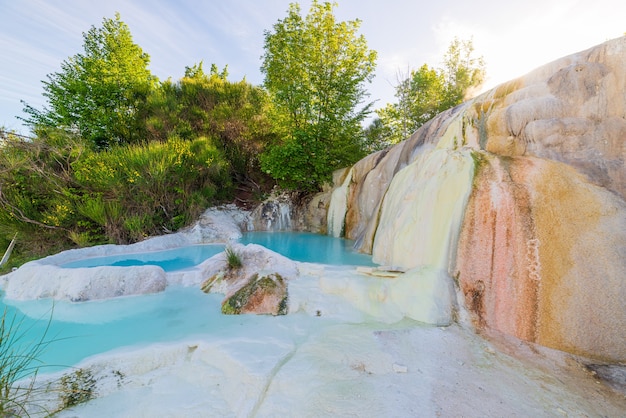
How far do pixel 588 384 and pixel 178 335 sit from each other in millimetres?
3184

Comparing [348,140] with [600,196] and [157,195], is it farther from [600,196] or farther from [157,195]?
[600,196]

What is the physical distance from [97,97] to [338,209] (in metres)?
10.1

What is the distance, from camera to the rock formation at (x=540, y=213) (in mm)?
2145

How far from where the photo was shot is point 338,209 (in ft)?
27.4

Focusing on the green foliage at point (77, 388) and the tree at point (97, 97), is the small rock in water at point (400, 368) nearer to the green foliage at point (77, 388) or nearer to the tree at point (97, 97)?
the green foliage at point (77, 388)

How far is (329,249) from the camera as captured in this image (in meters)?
5.98

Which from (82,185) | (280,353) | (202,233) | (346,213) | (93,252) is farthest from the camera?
(346,213)

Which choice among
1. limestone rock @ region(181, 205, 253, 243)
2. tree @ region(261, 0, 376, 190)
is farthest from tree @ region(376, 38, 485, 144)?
limestone rock @ region(181, 205, 253, 243)

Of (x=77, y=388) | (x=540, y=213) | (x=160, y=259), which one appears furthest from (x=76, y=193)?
(x=540, y=213)

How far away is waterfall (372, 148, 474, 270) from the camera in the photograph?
2990mm

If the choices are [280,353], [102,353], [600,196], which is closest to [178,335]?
[102,353]

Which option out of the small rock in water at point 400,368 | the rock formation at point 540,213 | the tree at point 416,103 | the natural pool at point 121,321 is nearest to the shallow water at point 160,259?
the natural pool at point 121,321

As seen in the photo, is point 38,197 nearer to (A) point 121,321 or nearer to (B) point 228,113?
(A) point 121,321

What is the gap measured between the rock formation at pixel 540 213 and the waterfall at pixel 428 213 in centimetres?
2
